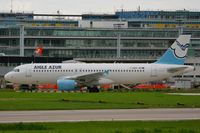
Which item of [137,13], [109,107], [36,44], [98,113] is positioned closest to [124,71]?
[109,107]

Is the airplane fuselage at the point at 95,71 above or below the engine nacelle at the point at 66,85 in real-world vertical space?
above

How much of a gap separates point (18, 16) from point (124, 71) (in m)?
107

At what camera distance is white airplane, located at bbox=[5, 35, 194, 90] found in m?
80.1

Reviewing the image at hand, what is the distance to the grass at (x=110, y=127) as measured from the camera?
3003 cm

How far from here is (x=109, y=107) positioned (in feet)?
149

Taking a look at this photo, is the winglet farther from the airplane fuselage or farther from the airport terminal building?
the airport terminal building

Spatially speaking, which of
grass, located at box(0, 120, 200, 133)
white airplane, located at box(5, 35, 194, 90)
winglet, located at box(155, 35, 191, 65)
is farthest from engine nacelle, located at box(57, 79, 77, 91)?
grass, located at box(0, 120, 200, 133)

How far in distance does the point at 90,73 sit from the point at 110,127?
47445 mm

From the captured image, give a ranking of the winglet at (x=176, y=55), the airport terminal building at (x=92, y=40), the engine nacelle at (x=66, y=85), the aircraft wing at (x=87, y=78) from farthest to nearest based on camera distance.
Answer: the airport terminal building at (x=92, y=40)
the winglet at (x=176, y=55)
the aircraft wing at (x=87, y=78)
the engine nacelle at (x=66, y=85)

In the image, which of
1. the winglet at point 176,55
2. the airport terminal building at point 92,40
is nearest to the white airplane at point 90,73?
the winglet at point 176,55

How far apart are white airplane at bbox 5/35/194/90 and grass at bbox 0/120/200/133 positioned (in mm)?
44797

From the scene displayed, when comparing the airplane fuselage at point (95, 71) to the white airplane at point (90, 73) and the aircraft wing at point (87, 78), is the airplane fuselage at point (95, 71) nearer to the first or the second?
the white airplane at point (90, 73)

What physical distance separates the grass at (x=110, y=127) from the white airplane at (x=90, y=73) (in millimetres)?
44797

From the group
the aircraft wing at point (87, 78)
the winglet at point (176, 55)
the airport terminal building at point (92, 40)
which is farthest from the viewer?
the airport terminal building at point (92, 40)
